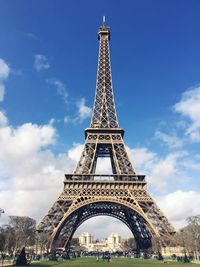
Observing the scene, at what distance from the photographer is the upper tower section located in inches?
2908

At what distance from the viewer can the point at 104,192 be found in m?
64.4

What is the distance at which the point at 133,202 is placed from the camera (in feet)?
205

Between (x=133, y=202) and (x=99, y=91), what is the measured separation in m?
27.3

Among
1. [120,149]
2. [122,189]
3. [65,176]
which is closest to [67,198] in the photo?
[65,176]

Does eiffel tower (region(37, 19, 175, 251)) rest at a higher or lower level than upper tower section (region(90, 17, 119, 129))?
lower

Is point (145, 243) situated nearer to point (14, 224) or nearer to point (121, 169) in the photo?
point (121, 169)

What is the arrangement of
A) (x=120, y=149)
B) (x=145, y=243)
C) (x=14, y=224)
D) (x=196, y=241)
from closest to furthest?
(x=196, y=241) → (x=14, y=224) → (x=120, y=149) → (x=145, y=243)

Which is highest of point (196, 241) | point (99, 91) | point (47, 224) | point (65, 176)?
point (99, 91)

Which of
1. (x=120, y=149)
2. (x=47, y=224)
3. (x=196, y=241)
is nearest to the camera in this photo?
(x=196, y=241)

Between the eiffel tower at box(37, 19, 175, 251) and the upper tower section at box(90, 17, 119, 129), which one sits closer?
the eiffel tower at box(37, 19, 175, 251)

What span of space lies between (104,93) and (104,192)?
23324mm

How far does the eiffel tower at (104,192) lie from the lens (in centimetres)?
6062

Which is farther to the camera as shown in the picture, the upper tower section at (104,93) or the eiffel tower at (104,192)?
the upper tower section at (104,93)

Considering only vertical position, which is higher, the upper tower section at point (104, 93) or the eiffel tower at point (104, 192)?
the upper tower section at point (104, 93)
